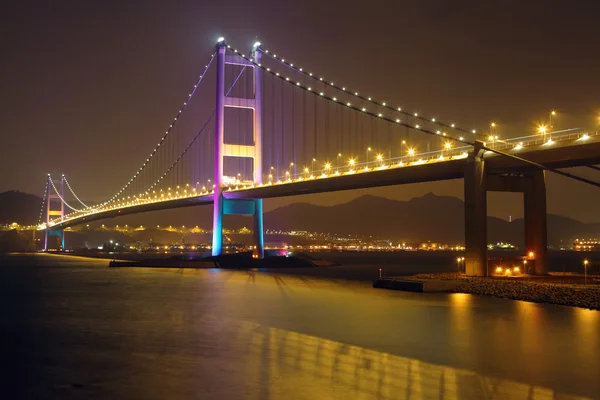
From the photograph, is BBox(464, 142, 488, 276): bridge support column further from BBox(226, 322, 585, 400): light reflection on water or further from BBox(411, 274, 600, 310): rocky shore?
BBox(226, 322, 585, 400): light reflection on water

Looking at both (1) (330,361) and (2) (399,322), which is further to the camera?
(2) (399,322)

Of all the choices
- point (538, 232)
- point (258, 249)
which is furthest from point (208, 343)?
point (258, 249)

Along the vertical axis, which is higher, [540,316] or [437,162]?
[437,162]

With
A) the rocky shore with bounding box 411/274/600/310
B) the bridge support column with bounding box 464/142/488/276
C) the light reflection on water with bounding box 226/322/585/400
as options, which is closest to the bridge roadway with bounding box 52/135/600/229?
the bridge support column with bounding box 464/142/488/276

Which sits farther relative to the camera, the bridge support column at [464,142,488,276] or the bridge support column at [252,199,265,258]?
the bridge support column at [252,199,265,258]

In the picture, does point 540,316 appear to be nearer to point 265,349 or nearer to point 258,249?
point 265,349

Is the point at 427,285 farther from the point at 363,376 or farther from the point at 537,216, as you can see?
the point at 363,376

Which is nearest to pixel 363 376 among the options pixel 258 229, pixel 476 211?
pixel 476 211
